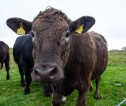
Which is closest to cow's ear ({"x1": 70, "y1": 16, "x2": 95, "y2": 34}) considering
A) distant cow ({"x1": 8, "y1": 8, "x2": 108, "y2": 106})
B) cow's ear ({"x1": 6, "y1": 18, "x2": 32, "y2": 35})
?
distant cow ({"x1": 8, "y1": 8, "x2": 108, "y2": 106})

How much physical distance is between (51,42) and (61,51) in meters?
0.34

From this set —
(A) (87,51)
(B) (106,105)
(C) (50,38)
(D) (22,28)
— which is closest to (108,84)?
(B) (106,105)

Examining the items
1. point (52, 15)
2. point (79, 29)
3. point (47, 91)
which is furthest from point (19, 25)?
point (47, 91)

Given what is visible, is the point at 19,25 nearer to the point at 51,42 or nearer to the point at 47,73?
the point at 51,42

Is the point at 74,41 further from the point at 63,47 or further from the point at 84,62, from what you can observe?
the point at 63,47

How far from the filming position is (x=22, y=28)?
7.92 m

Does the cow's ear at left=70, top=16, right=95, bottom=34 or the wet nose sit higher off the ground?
the cow's ear at left=70, top=16, right=95, bottom=34

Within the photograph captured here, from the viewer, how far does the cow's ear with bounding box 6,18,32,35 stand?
7871 millimetres

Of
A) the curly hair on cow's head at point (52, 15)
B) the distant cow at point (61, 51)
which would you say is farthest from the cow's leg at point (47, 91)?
the curly hair on cow's head at point (52, 15)

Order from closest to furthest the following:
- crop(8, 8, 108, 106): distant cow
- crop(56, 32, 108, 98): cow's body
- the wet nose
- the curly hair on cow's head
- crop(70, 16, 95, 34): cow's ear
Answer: the wet nose < crop(8, 8, 108, 106): distant cow < the curly hair on cow's head < crop(70, 16, 95, 34): cow's ear < crop(56, 32, 108, 98): cow's body

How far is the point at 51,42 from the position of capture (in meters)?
6.61

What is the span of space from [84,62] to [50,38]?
1995 millimetres

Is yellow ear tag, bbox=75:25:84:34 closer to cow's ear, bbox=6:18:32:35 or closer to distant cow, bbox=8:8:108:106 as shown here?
distant cow, bbox=8:8:108:106

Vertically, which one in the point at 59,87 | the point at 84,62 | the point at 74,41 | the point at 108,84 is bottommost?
the point at 108,84
